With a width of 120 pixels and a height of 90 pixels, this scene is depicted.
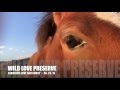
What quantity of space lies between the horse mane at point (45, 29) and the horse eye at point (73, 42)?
322mm

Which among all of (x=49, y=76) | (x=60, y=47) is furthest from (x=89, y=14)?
(x=49, y=76)

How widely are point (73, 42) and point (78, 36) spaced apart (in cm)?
15

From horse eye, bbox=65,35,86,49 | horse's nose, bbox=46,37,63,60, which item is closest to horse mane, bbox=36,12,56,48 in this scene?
horse's nose, bbox=46,37,63,60

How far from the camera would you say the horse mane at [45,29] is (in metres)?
5.94

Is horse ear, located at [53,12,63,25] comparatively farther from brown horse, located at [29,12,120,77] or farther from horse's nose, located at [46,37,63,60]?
horse's nose, located at [46,37,63,60]

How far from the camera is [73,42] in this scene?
5.90 m

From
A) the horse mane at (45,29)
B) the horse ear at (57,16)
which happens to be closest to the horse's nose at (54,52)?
the horse mane at (45,29)

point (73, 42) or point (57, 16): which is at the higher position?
point (57, 16)

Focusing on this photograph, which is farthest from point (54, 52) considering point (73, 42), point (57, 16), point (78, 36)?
point (57, 16)

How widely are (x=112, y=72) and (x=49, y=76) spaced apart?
3.89ft

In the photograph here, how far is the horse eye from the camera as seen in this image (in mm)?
5848

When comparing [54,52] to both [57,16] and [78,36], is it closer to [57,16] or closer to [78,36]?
[78,36]
